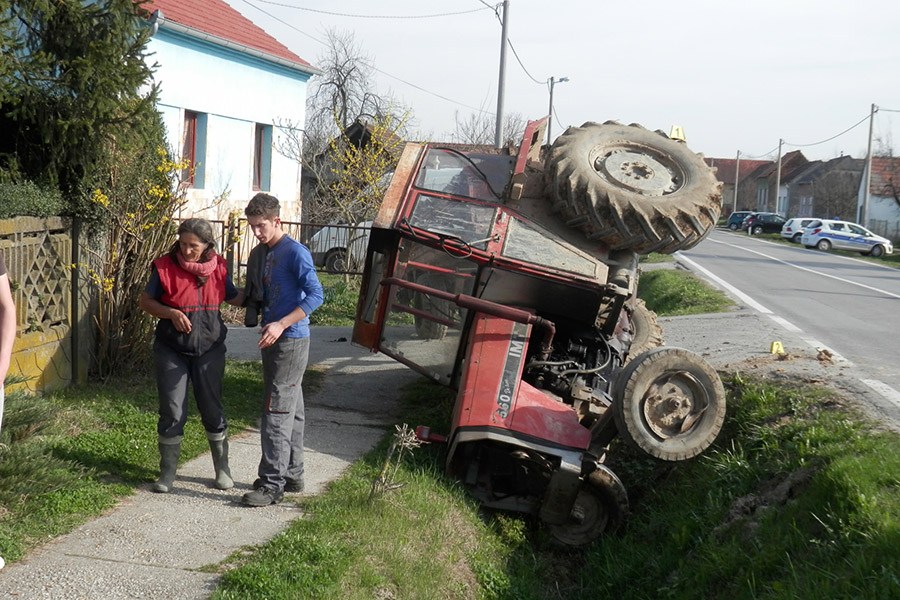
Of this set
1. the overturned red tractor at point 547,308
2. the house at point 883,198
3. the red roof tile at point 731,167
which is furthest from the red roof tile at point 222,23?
the red roof tile at point 731,167

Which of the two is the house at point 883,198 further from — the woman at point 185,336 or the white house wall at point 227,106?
the woman at point 185,336

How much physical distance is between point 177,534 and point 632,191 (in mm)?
4382

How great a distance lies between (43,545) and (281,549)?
1191 mm

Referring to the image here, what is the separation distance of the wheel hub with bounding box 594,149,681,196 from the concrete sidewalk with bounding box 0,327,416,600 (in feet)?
9.41

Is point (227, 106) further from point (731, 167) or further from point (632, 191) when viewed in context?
point (731, 167)

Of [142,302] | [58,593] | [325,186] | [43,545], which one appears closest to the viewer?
[58,593]

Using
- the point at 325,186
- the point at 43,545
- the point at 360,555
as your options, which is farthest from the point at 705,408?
the point at 325,186

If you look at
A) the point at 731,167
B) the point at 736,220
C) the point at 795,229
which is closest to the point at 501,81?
the point at 795,229

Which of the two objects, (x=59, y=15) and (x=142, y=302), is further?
(x=59, y=15)

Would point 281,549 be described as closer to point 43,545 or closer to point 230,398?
point 43,545

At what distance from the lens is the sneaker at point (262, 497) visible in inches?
233

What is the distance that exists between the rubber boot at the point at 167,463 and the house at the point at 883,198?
5659 centimetres

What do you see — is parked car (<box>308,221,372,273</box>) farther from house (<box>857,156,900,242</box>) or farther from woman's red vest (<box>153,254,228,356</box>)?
house (<box>857,156,900,242</box>)

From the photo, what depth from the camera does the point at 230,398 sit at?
29.2 ft
